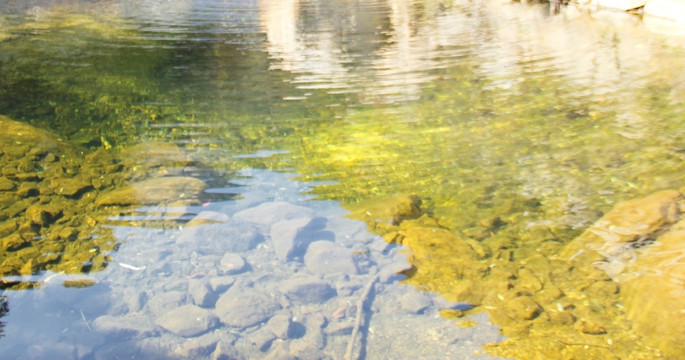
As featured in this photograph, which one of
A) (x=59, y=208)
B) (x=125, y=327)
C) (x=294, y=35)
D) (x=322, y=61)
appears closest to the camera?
(x=125, y=327)

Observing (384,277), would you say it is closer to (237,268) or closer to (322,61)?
(237,268)

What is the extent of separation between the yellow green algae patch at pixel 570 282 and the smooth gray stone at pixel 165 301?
173cm

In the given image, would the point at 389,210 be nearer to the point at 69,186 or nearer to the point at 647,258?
the point at 647,258

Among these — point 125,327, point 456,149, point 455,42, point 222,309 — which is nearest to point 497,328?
point 222,309

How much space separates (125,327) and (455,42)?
1092 centimetres

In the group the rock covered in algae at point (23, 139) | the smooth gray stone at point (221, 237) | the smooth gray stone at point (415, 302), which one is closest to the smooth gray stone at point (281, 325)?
the smooth gray stone at point (415, 302)

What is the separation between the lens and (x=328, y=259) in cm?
445

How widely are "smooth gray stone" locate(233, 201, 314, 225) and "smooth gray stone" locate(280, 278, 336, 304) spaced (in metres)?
0.92

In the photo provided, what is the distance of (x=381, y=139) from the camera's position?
672cm

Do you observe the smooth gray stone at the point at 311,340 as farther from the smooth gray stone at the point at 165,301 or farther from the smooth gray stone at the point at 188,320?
the smooth gray stone at the point at 165,301

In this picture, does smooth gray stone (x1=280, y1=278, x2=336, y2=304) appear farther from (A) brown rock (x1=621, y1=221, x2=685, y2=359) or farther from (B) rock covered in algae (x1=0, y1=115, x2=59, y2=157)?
(B) rock covered in algae (x1=0, y1=115, x2=59, y2=157)

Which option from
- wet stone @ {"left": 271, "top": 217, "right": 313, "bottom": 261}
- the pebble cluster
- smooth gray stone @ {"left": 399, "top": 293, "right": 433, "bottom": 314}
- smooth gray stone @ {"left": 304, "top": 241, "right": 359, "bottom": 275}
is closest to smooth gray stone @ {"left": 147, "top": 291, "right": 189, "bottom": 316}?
the pebble cluster

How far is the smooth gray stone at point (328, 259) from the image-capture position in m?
4.32

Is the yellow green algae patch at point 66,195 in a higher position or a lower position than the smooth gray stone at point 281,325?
higher
